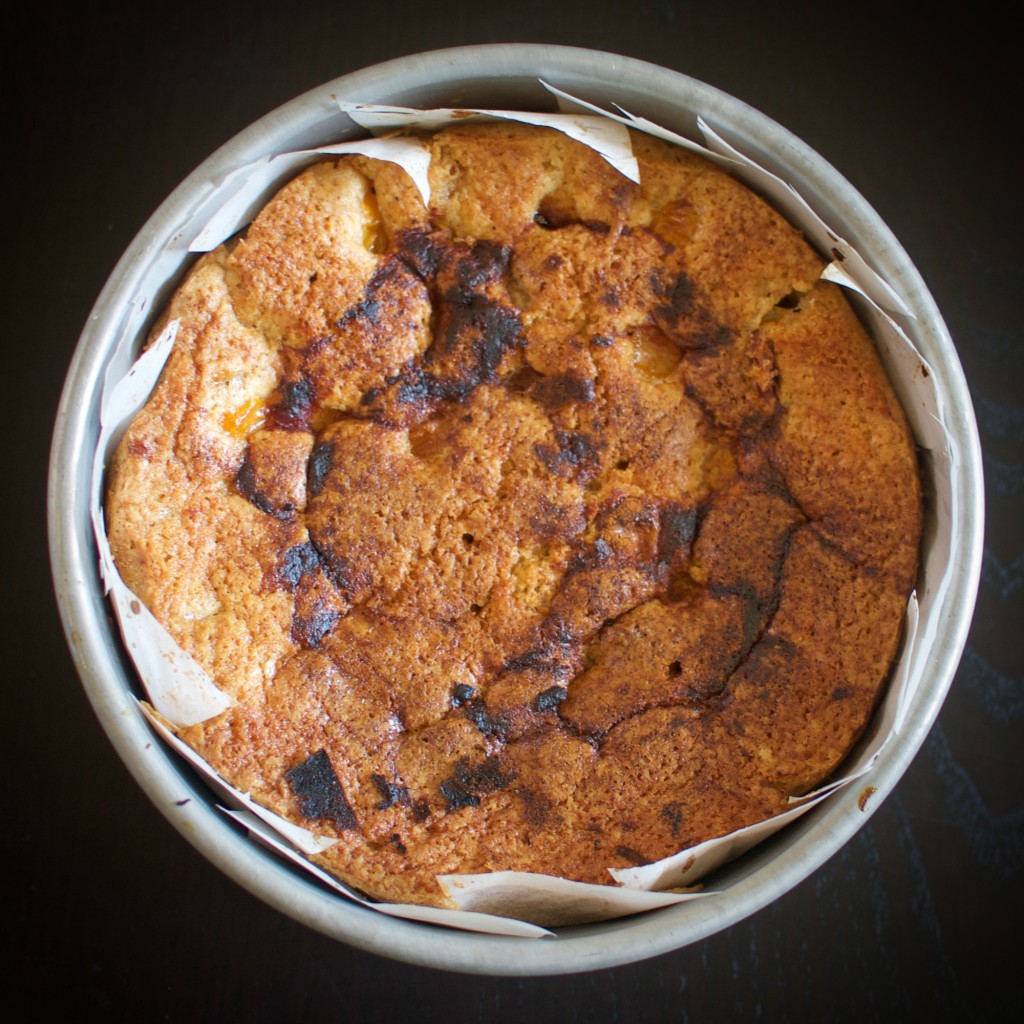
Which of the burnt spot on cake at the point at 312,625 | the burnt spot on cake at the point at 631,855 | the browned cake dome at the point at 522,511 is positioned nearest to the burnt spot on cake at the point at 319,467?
the browned cake dome at the point at 522,511

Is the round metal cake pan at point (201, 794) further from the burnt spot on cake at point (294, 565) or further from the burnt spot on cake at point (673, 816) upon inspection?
the burnt spot on cake at point (294, 565)

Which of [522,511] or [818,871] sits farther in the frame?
[818,871]

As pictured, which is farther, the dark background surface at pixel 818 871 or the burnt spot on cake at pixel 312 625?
the dark background surface at pixel 818 871

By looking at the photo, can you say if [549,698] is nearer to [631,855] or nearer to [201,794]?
[631,855]

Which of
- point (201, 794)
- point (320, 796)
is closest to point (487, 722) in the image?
point (320, 796)

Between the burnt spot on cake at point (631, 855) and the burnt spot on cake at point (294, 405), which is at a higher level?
the burnt spot on cake at point (294, 405)

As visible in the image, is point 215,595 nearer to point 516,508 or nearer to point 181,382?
point 181,382

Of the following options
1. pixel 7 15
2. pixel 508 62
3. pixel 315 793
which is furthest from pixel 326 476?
pixel 7 15

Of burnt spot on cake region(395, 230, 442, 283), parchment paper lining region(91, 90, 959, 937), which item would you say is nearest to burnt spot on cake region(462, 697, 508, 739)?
parchment paper lining region(91, 90, 959, 937)
